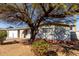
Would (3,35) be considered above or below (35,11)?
below

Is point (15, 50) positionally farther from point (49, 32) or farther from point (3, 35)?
point (49, 32)

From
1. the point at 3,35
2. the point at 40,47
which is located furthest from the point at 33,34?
the point at 3,35

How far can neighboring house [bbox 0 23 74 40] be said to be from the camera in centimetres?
579

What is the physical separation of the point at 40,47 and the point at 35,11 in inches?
27.8

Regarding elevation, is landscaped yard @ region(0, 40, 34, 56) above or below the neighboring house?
below

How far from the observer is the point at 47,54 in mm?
5812

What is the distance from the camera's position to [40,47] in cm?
579

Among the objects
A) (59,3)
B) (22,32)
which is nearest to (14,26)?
(22,32)

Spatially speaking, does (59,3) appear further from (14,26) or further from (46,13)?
(14,26)

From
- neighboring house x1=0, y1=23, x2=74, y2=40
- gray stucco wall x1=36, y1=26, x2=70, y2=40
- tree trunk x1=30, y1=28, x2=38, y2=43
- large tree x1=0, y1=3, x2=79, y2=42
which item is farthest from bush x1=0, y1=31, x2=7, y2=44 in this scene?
gray stucco wall x1=36, y1=26, x2=70, y2=40

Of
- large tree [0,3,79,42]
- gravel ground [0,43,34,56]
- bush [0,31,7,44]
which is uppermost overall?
large tree [0,3,79,42]

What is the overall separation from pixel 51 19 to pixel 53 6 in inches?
10.2

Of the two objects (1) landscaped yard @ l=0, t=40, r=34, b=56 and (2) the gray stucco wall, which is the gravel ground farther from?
(2) the gray stucco wall

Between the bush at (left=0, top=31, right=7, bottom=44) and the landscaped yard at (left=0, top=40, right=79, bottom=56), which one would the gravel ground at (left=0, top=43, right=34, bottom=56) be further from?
the bush at (left=0, top=31, right=7, bottom=44)
